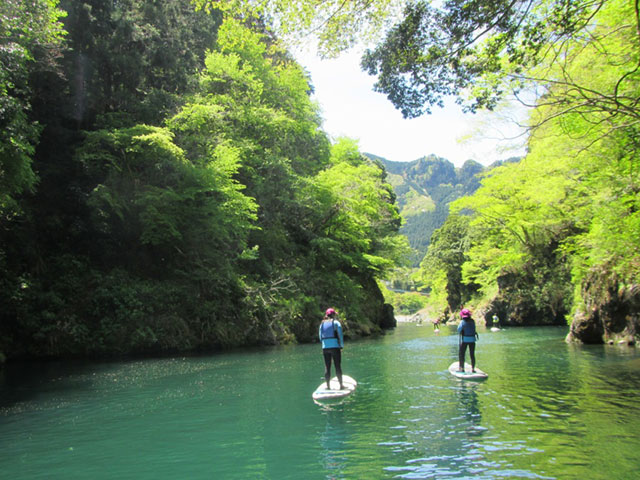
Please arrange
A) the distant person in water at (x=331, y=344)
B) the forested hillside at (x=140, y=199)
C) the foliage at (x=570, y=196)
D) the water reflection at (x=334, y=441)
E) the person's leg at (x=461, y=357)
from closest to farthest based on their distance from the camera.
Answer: the water reflection at (x=334, y=441)
the distant person in water at (x=331, y=344)
the foliage at (x=570, y=196)
the person's leg at (x=461, y=357)
the forested hillside at (x=140, y=199)

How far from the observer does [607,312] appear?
17969 mm

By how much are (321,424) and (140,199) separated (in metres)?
14.4

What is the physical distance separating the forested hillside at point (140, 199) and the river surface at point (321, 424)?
15.3ft

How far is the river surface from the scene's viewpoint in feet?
17.9

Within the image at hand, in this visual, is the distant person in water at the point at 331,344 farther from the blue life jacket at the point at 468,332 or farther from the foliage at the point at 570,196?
the foliage at the point at 570,196

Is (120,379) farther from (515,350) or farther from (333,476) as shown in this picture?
(515,350)

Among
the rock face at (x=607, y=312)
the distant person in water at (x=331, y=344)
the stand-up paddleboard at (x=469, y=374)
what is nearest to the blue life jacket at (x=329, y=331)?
the distant person in water at (x=331, y=344)

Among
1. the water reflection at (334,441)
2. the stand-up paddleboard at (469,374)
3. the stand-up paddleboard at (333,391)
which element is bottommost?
the stand-up paddleboard at (469,374)

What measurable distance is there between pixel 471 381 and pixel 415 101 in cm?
703

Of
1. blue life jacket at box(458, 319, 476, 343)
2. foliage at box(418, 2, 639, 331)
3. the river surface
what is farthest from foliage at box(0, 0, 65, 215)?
blue life jacket at box(458, 319, 476, 343)

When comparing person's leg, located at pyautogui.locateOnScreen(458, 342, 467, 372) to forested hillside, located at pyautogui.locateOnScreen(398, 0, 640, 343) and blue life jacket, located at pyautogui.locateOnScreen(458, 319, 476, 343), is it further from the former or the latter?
forested hillside, located at pyautogui.locateOnScreen(398, 0, 640, 343)

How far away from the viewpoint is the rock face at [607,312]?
1675 cm

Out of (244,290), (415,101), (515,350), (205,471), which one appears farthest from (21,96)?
(515,350)

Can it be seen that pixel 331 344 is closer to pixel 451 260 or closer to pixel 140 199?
pixel 140 199
